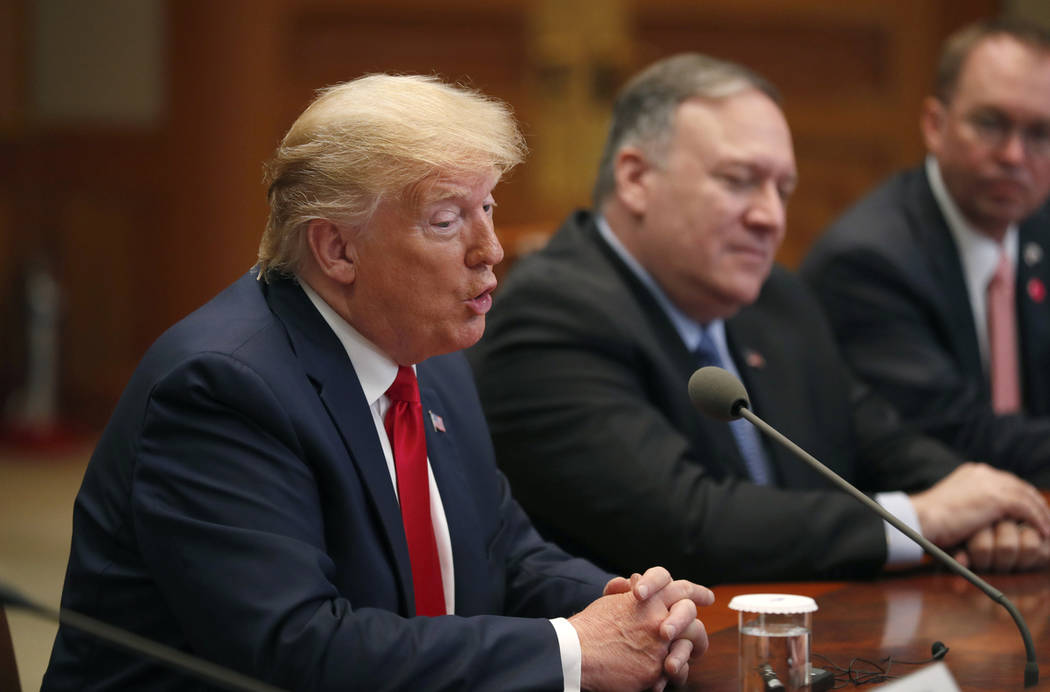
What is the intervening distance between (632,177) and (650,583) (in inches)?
51.7

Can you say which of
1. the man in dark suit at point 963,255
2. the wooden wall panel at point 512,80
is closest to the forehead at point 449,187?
the man in dark suit at point 963,255

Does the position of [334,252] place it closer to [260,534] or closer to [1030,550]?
[260,534]

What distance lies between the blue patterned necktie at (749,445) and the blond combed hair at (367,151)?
1.02 meters

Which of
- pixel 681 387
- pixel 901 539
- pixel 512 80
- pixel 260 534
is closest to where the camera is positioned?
pixel 260 534

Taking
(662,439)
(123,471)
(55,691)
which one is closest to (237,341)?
(123,471)

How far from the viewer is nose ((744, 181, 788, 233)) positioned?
8.61 ft

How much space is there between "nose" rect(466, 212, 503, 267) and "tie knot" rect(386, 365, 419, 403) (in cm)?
18

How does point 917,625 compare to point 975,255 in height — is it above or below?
below

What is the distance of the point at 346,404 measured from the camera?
1.69 m

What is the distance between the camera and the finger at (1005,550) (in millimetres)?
2250

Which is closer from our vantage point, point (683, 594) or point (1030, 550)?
point (683, 594)

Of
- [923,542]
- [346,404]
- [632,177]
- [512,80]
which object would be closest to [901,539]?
[923,542]

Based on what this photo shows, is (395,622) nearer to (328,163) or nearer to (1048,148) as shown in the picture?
(328,163)

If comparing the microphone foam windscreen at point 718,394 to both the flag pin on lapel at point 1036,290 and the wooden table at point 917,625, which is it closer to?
the wooden table at point 917,625
